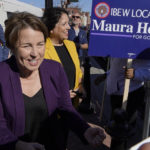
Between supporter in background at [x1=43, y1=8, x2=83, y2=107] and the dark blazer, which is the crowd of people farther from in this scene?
supporter in background at [x1=43, y1=8, x2=83, y2=107]

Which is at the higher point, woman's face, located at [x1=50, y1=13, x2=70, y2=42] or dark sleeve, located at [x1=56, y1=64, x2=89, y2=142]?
woman's face, located at [x1=50, y1=13, x2=70, y2=42]

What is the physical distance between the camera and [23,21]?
1.50 meters

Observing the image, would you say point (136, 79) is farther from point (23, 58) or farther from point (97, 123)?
point (97, 123)

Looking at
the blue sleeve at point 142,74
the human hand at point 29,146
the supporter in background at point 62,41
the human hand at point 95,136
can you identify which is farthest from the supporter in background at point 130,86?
the human hand at point 29,146

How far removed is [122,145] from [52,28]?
185 centimetres

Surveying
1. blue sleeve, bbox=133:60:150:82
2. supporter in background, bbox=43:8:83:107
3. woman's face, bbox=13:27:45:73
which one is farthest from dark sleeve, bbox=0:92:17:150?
blue sleeve, bbox=133:60:150:82

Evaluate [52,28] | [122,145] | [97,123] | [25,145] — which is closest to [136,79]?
[52,28]

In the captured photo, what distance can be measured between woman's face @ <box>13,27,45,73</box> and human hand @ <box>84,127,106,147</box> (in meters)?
0.59

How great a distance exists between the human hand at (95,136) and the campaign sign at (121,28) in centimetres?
111

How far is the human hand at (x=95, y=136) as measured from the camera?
1.39m

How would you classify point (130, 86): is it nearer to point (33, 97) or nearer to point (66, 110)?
point (66, 110)

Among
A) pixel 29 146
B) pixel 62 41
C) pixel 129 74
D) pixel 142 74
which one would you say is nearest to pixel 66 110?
pixel 29 146

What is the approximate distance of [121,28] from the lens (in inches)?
88.9

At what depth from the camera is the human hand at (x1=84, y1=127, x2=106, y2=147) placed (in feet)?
4.56
